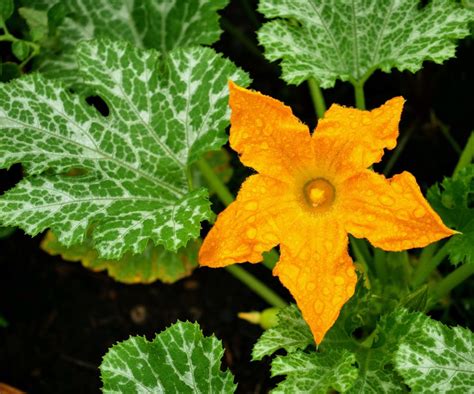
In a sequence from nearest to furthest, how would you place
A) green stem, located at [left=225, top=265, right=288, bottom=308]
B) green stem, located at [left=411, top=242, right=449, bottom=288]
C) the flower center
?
the flower center < green stem, located at [left=411, top=242, right=449, bottom=288] < green stem, located at [left=225, top=265, right=288, bottom=308]

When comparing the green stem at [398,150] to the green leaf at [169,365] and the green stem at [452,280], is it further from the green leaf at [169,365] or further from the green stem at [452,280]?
the green leaf at [169,365]

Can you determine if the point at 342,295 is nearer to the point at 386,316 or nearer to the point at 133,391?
the point at 386,316

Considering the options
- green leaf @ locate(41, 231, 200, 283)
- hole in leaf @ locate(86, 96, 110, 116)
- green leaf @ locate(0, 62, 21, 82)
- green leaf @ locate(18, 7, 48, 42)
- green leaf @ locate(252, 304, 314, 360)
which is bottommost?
green leaf @ locate(252, 304, 314, 360)

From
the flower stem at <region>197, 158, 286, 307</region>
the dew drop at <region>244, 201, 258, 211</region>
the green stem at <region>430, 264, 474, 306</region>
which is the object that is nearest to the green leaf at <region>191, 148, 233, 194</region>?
the flower stem at <region>197, 158, 286, 307</region>

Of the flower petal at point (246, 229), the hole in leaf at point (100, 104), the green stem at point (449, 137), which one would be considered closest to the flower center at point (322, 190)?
the flower petal at point (246, 229)

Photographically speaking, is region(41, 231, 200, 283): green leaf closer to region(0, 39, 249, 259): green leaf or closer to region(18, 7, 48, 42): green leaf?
region(0, 39, 249, 259): green leaf

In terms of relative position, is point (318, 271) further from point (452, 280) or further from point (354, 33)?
point (354, 33)

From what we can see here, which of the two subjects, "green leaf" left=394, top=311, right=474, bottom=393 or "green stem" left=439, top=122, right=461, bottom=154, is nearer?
"green leaf" left=394, top=311, right=474, bottom=393
